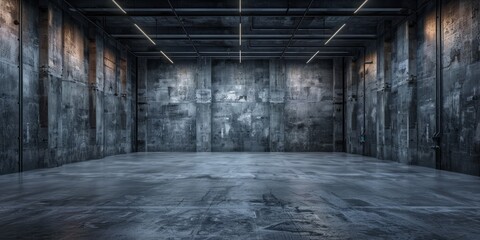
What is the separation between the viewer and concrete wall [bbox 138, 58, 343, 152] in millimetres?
33219

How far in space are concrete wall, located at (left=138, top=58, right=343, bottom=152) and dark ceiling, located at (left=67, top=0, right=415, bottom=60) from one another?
5.54 feet

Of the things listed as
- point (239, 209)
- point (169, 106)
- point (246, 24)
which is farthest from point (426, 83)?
point (169, 106)

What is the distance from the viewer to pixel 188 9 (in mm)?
19891

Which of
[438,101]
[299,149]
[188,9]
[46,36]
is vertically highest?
[188,9]

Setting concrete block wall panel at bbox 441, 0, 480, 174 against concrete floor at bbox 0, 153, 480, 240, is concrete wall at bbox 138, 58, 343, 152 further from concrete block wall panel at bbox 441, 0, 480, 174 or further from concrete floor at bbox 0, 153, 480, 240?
concrete floor at bbox 0, 153, 480, 240

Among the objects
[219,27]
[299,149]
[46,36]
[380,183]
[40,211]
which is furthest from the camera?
[299,149]

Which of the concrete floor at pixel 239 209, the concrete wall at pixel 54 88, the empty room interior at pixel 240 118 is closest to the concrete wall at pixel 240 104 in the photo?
the empty room interior at pixel 240 118

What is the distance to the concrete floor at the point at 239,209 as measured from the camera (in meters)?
5.90

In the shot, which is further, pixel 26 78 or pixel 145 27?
pixel 145 27

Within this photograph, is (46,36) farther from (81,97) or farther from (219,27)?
(219,27)

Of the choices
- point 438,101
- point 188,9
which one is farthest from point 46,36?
point 438,101

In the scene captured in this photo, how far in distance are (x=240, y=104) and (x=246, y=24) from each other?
34.7 ft

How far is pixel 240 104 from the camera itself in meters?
33.5

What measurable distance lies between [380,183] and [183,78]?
968 inches
